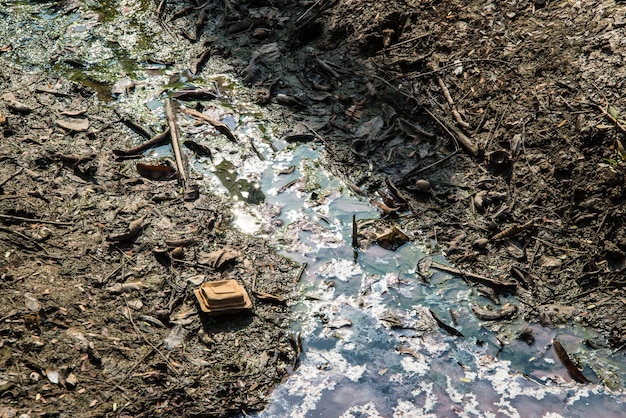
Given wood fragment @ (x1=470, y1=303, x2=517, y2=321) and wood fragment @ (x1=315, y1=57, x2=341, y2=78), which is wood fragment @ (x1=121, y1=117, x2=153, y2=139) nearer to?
wood fragment @ (x1=315, y1=57, x2=341, y2=78)

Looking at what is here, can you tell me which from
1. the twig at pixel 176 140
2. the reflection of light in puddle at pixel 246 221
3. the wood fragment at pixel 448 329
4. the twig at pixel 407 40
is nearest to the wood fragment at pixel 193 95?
the twig at pixel 176 140

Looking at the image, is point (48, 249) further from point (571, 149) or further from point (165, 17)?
point (571, 149)

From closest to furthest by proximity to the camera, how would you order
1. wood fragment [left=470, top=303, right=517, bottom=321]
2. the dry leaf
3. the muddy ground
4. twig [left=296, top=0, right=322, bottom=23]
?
the muddy ground, wood fragment [left=470, top=303, right=517, bottom=321], the dry leaf, twig [left=296, top=0, right=322, bottom=23]

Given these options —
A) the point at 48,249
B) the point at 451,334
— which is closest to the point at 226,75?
the point at 48,249

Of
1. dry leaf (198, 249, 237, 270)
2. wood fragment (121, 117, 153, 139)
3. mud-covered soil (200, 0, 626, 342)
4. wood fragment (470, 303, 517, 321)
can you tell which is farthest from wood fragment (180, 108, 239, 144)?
wood fragment (470, 303, 517, 321)

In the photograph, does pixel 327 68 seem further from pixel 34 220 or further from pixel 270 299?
pixel 34 220

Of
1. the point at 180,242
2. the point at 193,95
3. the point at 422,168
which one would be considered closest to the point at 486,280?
the point at 422,168
